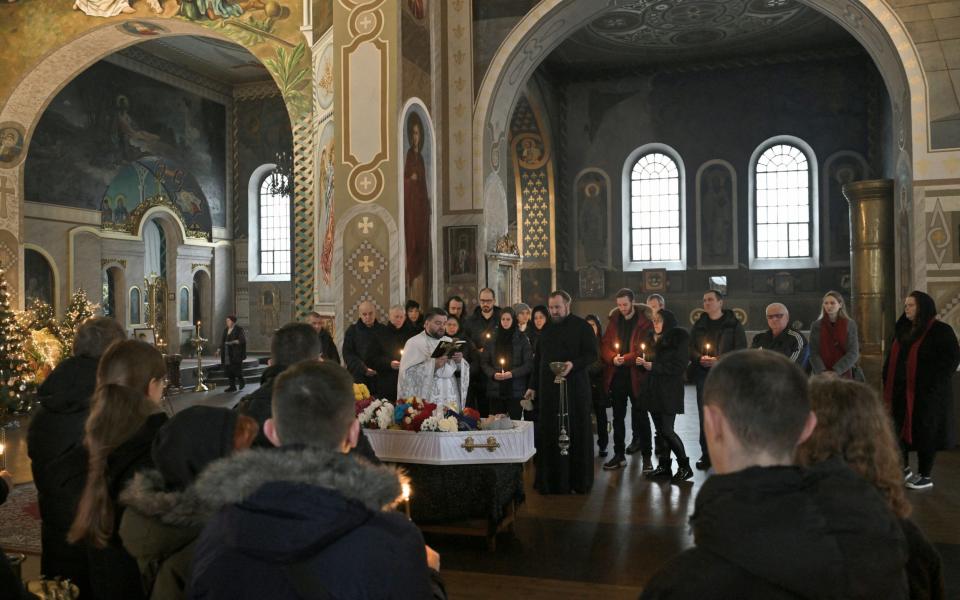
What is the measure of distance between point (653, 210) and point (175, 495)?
19759 millimetres

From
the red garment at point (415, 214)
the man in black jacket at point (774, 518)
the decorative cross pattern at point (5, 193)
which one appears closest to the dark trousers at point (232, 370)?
the decorative cross pattern at point (5, 193)

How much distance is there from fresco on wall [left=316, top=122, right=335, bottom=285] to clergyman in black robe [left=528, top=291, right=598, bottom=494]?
4.72 meters

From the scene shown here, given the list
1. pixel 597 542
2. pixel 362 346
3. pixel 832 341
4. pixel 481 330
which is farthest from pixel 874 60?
pixel 597 542

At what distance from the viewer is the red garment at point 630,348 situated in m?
8.43

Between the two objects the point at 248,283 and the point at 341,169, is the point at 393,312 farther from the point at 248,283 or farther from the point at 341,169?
the point at 248,283

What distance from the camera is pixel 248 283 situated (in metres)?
24.0

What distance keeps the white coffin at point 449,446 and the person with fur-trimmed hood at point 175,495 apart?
10.3 ft

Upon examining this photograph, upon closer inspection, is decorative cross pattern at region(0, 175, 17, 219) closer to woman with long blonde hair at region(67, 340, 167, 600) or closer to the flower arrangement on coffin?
the flower arrangement on coffin

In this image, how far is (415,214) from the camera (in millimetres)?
11430

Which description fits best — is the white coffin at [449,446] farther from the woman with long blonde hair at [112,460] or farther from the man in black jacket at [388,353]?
the man in black jacket at [388,353]

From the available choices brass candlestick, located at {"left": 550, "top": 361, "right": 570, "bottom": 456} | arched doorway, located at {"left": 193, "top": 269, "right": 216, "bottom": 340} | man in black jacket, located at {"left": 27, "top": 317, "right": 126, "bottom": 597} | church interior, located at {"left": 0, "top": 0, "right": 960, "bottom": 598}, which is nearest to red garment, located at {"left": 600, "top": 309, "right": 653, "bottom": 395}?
brass candlestick, located at {"left": 550, "top": 361, "right": 570, "bottom": 456}

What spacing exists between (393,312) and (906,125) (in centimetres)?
714

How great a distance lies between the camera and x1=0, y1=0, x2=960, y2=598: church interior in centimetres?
1027

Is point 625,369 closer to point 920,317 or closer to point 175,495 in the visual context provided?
point 920,317
